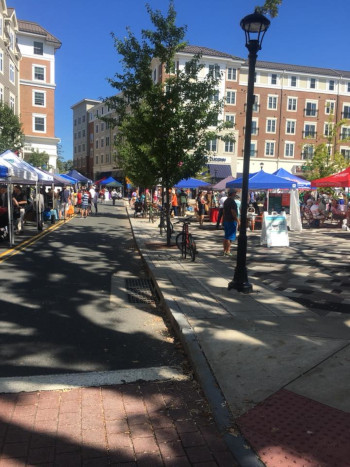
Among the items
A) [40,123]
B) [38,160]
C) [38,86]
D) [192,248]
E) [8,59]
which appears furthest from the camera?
[40,123]

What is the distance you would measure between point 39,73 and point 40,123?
602 cm

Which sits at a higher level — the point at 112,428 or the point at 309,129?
the point at 309,129

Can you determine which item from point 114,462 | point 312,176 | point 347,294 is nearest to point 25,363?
point 114,462

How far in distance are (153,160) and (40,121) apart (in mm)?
41822

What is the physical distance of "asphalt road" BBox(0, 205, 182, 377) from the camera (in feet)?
14.3

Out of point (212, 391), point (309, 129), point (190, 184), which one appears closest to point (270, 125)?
point (309, 129)

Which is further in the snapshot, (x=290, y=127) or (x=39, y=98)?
(x=290, y=127)

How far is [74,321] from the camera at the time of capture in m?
5.67

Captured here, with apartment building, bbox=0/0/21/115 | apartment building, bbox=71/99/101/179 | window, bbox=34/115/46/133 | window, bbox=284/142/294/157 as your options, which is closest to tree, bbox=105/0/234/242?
apartment building, bbox=0/0/21/115

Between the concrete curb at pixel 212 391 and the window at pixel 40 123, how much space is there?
47628 millimetres

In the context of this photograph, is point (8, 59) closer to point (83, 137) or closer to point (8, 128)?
point (8, 128)

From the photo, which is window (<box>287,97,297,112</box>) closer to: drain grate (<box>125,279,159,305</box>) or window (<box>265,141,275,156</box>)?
window (<box>265,141,275,156</box>)

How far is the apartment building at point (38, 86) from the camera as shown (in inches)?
1848

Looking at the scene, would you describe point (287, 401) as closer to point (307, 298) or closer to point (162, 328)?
point (162, 328)
